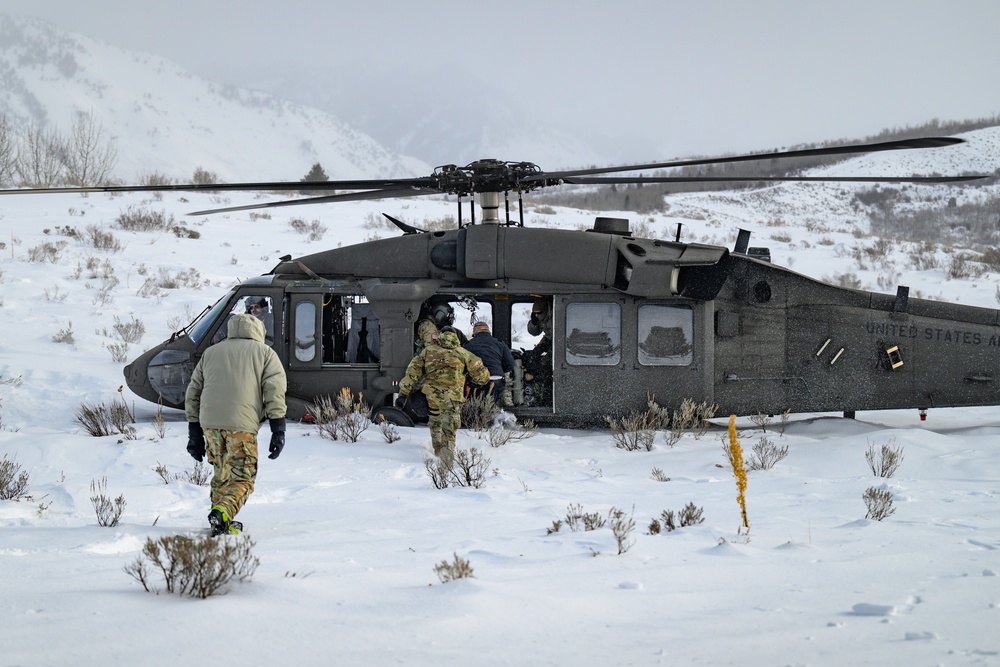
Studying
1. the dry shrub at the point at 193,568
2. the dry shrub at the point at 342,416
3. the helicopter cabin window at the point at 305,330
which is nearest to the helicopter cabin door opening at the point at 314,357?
the helicopter cabin window at the point at 305,330

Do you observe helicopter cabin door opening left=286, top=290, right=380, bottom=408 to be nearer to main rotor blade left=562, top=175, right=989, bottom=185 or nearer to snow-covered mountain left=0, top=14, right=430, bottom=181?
main rotor blade left=562, top=175, right=989, bottom=185

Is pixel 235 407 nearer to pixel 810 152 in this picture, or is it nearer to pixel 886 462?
pixel 810 152

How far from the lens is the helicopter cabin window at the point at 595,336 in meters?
9.79

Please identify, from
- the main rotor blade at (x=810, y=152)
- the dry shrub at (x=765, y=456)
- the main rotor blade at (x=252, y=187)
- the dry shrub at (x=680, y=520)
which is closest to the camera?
the dry shrub at (x=680, y=520)

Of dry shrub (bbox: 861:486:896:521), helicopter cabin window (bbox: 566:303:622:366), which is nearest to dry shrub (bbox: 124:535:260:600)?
dry shrub (bbox: 861:486:896:521)

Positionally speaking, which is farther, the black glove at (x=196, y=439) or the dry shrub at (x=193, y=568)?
the black glove at (x=196, y=439)

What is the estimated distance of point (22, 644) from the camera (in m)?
2.98

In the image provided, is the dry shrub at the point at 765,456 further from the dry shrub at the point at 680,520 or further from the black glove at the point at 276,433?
the black glove at the point at 276,433

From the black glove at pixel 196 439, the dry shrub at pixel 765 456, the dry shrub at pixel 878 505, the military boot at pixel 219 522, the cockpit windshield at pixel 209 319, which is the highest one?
the cockpit windshield at pixel 209 319

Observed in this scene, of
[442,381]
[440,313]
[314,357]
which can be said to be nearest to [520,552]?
[442,381]

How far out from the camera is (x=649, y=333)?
32.1 feet

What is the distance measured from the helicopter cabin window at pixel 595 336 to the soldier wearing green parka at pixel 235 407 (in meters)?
4.65

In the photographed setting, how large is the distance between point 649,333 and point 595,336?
2.10ft

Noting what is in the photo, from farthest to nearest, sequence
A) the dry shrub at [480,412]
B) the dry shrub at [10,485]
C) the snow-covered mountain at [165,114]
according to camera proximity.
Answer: the snow-covered mountain at [165,114] → the dry shrub at [480,412] → the dry shrub at [10,485]
